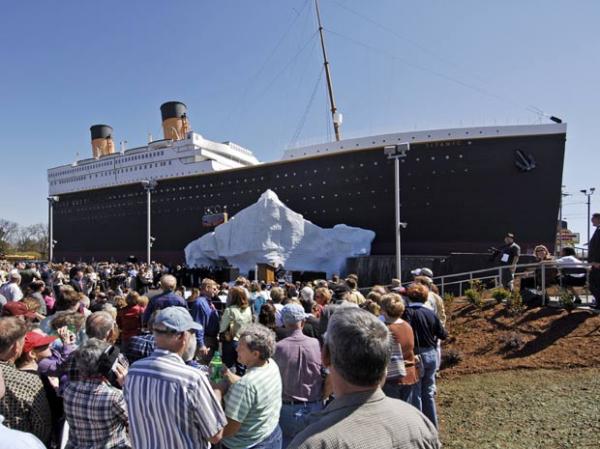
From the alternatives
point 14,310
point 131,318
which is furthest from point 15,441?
point 131,318

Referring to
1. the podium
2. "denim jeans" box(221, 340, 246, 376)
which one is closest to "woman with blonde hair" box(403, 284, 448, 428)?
"denim jeans" box(221, 340, 246, 376)

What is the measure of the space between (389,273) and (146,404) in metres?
18.4

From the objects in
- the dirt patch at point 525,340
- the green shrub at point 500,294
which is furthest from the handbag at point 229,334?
the green shrub at point 500,294

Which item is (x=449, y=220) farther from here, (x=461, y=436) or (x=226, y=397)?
(x=226, y=397)

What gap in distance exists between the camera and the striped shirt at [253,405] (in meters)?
2.54

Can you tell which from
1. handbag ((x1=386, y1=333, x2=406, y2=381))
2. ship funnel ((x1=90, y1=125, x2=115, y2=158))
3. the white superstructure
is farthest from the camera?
ship funnel ((x1=90, y1=125, x2=115, y2=158))

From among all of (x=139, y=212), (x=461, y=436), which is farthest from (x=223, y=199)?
(x=461, y=436)

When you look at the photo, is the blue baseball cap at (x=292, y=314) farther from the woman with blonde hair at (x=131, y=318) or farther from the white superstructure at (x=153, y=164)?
the white superstructure at (x=153, y=164)

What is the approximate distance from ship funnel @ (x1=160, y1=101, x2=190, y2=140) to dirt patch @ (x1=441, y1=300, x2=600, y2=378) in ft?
117

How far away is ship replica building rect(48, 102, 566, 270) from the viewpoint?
19.4m

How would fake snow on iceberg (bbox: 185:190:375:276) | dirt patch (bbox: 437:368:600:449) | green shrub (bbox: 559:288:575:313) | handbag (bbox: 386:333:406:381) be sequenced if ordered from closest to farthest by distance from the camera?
handbag (bbox: 386:333:406:381)
dirt patch (bbox: 437:368:600:449)
green shrub (bbox: 559:288:575:313)
fake snow on iceberg (bbox: 185:190:375:276)

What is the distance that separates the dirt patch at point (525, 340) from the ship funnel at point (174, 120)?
3559 centimetres

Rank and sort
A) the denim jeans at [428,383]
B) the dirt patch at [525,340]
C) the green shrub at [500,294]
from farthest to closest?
the green shrub at [500,294], the dirt patch at [525,340], the denim jeans at [428,383]

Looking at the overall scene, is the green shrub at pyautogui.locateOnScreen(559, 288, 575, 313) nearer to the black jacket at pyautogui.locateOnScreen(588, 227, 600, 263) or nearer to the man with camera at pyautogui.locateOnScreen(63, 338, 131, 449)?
the black jacket at pyautogui.locateOnScreen(588, 227, 600, 263)
